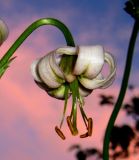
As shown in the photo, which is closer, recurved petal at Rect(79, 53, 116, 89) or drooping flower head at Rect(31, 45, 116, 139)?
drooping flower head at Rect(31, 45, 116, 139)

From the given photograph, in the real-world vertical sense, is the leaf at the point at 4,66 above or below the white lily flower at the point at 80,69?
below

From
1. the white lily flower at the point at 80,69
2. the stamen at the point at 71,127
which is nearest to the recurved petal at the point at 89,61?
the white lily flower at the point at 80,69

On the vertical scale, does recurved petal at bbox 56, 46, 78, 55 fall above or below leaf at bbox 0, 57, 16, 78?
above

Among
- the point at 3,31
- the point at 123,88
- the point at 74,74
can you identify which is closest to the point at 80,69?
the point at 74,74

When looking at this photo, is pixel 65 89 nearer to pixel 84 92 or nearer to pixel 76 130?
pixel 84 92

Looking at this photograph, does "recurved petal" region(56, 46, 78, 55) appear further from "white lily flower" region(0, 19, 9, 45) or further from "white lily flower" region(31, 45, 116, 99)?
"white lily flower" region(0, 19, 9, 45)

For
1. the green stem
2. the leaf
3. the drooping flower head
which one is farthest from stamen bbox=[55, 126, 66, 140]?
the leaf

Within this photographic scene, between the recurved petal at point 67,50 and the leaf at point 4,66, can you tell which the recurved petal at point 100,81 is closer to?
the recurved petal at point 67,50

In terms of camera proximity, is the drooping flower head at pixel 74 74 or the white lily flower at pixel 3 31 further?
the white lily flower at pixel 3 31
